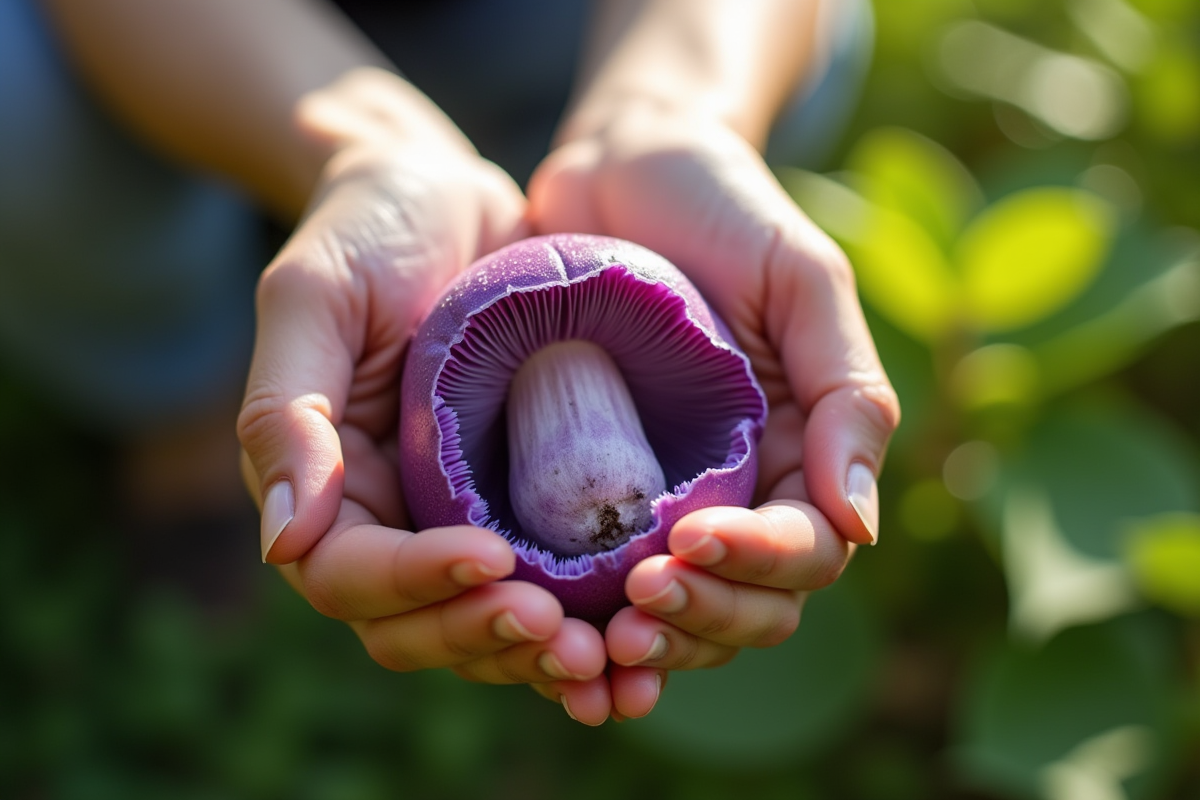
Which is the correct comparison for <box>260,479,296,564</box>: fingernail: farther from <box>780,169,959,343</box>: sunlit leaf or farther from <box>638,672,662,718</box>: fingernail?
<box>780,169,959,343</box>: sunlit leaf

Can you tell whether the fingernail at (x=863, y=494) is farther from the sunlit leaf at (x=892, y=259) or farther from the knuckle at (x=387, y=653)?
the sunlit leaf at (x=892, y=259)

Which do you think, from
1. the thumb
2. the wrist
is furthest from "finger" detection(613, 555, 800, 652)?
the wrist

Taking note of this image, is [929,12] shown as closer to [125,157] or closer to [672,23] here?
[672,23]

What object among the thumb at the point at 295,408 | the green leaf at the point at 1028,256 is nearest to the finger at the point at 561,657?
the thumb at the point at 295,408

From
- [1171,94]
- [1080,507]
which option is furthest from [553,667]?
[1171,94]

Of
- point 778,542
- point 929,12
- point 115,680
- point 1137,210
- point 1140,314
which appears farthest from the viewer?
point 929,12

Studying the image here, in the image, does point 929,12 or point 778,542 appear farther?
point 929,12

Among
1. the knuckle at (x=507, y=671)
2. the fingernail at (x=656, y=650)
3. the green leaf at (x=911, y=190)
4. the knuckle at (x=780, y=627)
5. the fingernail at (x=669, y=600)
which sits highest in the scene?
the green leaf at (x=911, y=190)

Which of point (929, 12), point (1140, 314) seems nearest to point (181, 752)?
point (1140, 314)
